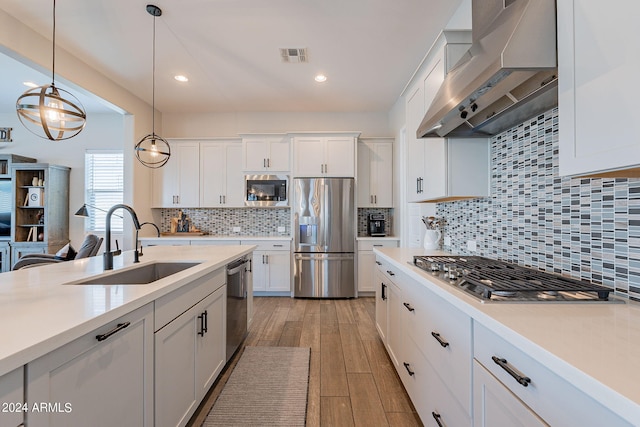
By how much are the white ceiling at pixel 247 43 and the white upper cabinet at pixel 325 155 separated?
0.59m

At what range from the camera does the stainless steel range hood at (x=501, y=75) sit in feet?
3.39

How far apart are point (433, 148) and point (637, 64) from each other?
1.44 m

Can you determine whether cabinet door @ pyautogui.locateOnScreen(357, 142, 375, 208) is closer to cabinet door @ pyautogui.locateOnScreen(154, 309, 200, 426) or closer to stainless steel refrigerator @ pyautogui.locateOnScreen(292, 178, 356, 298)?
stainless steel refrigerator @ pyautogui.locateOnScreen(292, 178, 356, 298)

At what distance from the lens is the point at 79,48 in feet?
9.85

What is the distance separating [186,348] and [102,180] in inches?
188

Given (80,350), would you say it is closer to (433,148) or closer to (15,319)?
(15,319)

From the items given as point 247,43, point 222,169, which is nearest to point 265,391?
point 247,43

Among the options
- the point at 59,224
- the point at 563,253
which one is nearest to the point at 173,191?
the point at 59,224

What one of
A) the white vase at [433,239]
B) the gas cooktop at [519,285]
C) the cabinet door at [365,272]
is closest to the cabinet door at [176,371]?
the gas cooktop at [519,285]

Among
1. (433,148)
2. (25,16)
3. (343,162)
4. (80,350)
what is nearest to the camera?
(80,350)

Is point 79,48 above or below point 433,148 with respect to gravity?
above

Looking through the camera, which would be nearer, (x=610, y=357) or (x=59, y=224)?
(x=610, y=357)

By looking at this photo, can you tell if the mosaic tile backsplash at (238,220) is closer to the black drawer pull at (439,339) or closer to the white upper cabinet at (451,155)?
the white upper cabinet at (451,155)

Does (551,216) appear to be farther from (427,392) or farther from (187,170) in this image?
(187,170)
